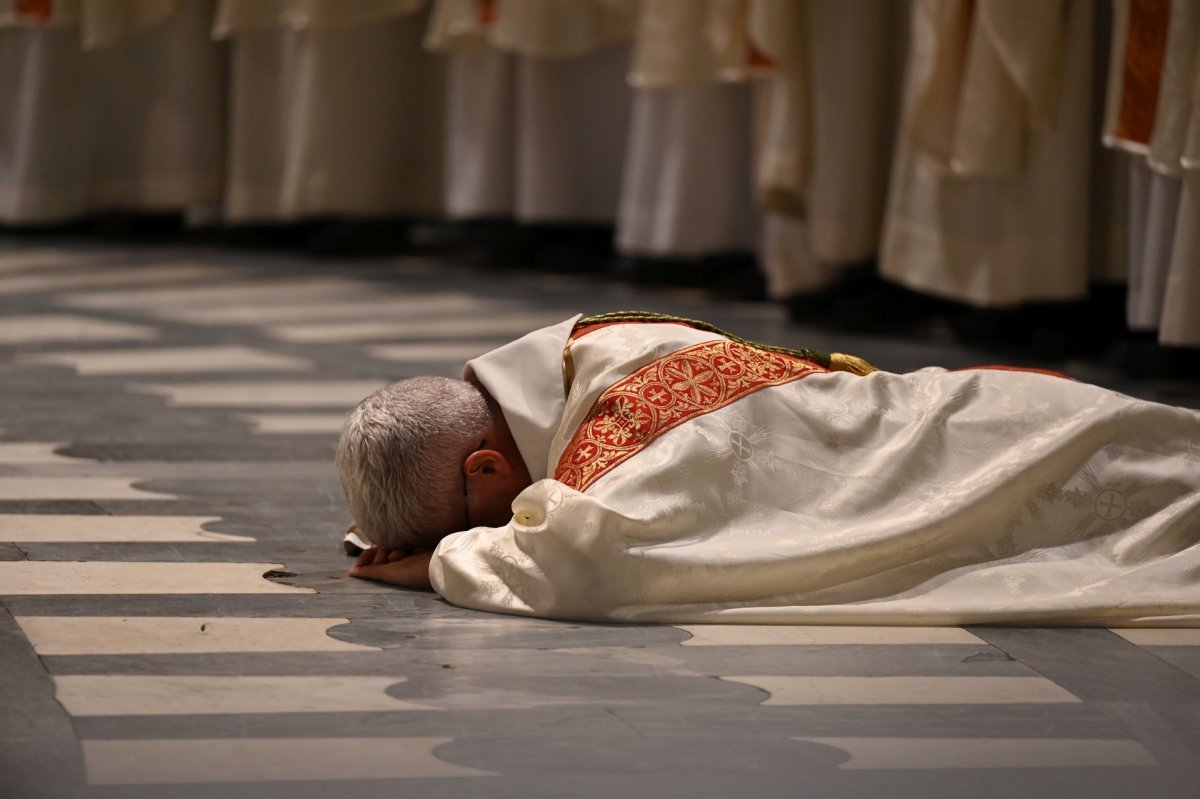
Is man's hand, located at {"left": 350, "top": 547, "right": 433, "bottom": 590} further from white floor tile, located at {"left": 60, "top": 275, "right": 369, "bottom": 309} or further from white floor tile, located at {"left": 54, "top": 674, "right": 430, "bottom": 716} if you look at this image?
white floor tile, located at {"left": 60, "top": 275, "right": 369, "bottom": 309}

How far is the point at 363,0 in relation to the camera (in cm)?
689

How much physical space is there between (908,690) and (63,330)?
3.57 meters

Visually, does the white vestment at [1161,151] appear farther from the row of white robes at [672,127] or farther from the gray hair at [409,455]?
the gray hair at [409,455]

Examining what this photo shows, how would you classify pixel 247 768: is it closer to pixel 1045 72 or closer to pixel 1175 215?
pixel 1175 215

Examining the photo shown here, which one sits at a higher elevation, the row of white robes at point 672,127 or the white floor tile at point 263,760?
the row of white robes at point 672,127

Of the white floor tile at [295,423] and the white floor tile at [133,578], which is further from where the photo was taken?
the white floor tile at [295,423]

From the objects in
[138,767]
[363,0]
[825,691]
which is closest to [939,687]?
[825,691]

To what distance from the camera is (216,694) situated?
198 centimetres

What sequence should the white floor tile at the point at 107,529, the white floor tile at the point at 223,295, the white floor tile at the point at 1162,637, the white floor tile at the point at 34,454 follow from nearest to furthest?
1. the white floor tile at the point at 1162,637
2. the white floor tile at the point at 107,529
3. the white floor tile at the point at 34,454
4. the white floor tile at the point at 223,295

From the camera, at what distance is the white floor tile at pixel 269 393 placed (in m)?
4.02

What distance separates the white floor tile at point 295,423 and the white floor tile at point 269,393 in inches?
4.5

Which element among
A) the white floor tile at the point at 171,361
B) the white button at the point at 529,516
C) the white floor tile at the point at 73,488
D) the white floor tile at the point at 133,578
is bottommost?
the white floor tile at the point at 171,361

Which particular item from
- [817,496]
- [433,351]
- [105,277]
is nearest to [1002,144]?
[433,351]

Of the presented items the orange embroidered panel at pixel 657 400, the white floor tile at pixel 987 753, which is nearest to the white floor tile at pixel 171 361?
the orange embroidered panel at pixel 657 400
